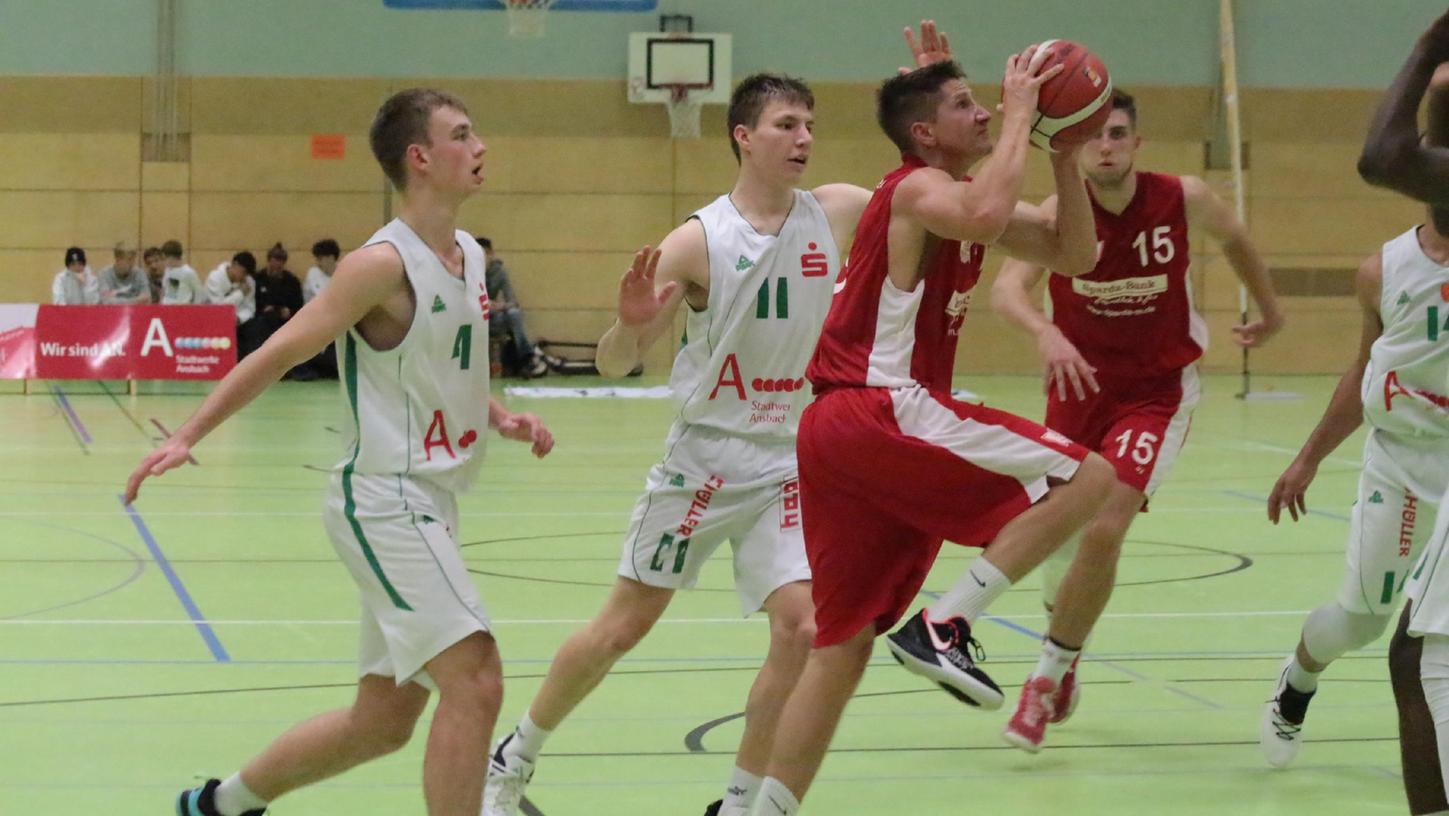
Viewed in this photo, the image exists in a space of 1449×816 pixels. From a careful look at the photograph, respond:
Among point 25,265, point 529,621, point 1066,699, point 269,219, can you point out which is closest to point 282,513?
point 529,621

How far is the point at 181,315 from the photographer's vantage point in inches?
774

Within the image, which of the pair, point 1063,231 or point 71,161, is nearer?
point 1063,231

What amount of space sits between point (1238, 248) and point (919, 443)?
2.28m

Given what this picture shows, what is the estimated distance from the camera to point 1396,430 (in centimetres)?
542

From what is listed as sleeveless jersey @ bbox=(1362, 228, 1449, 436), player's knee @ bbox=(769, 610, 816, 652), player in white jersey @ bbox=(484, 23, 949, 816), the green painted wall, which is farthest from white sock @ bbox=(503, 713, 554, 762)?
the green painted wall

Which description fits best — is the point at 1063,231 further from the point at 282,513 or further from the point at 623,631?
the point at 282,513

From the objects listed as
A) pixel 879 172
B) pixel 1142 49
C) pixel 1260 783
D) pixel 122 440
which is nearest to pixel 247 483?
pixel 122 440

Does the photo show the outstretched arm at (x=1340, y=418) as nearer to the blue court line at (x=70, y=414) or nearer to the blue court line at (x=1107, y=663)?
the blue court line at (x=1107, y=663)

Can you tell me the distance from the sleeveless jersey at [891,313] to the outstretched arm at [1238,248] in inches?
70.6

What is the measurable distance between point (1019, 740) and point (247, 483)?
812 cm

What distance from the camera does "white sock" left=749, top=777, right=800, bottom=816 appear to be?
14.6ft

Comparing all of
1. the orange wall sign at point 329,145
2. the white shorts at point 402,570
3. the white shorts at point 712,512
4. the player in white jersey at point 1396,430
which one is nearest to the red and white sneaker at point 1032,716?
the player in white jersey at point 1396,430

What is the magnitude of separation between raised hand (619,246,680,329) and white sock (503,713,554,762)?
1.15 m

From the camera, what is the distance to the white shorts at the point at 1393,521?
532cm
